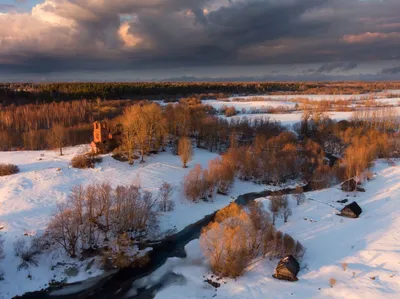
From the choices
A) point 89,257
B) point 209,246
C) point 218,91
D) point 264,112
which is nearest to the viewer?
point 209,246

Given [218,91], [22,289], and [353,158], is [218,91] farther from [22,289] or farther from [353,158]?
[22,289]

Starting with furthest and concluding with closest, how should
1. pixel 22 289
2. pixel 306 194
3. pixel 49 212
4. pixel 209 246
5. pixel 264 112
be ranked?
pixel 264 112 → pixel 306 194 → pixel 49 212 → pixel 209 246 → pixel 22 289

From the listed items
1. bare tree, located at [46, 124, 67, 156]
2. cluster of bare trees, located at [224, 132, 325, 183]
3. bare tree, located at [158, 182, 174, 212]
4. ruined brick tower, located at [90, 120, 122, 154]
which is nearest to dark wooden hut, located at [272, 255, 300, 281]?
bare tree, located at [158, 182, 174, 212]

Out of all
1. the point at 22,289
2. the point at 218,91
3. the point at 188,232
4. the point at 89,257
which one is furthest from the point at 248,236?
the point at 218,91

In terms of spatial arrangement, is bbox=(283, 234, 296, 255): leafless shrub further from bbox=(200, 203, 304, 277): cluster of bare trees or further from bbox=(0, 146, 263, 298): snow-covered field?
bbox=(0, 146, 263, 298): snow-covered field

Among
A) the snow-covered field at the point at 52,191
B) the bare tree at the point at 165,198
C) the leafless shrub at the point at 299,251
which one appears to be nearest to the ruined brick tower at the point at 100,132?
the snow-covered field at the point at 52,191

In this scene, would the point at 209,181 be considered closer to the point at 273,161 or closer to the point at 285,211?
the point at 285,211
